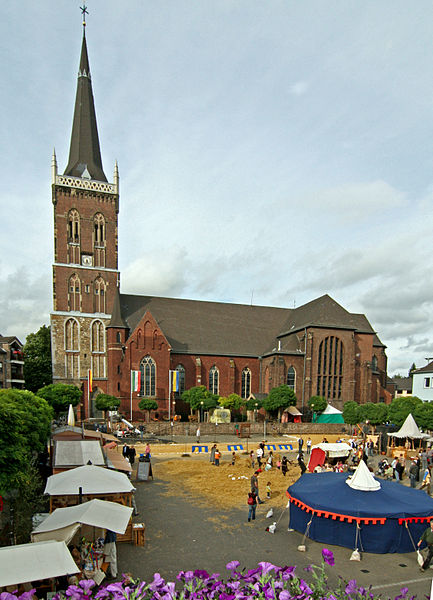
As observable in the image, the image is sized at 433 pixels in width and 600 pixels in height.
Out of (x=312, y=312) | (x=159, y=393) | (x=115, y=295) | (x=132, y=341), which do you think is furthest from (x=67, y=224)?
(x=312, y=312)

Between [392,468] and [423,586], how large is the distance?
11459 millimetres

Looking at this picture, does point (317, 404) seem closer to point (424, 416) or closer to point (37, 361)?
point (424, 416)

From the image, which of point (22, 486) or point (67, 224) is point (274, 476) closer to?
point (22, 486)

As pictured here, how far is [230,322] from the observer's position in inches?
2245

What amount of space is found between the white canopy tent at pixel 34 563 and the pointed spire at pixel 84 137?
5206 cm

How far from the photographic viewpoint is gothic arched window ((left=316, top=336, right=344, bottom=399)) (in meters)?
48.2

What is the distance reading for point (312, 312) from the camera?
167ft

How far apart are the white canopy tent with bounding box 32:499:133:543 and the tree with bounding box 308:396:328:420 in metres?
38.1

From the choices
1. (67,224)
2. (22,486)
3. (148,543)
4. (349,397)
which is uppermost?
(67,224)

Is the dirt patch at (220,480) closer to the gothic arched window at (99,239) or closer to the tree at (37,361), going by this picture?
the gothic arched window at (99,239)

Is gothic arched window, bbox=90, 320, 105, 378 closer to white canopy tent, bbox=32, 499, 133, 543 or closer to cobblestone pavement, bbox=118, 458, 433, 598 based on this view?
cobblestone pavement, bbox=118, 458, 433, 598

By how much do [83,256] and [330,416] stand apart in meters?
37.9

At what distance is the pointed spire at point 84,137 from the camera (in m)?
52.4


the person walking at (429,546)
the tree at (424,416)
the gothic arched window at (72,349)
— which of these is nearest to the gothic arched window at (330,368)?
the tree at (424,416)
